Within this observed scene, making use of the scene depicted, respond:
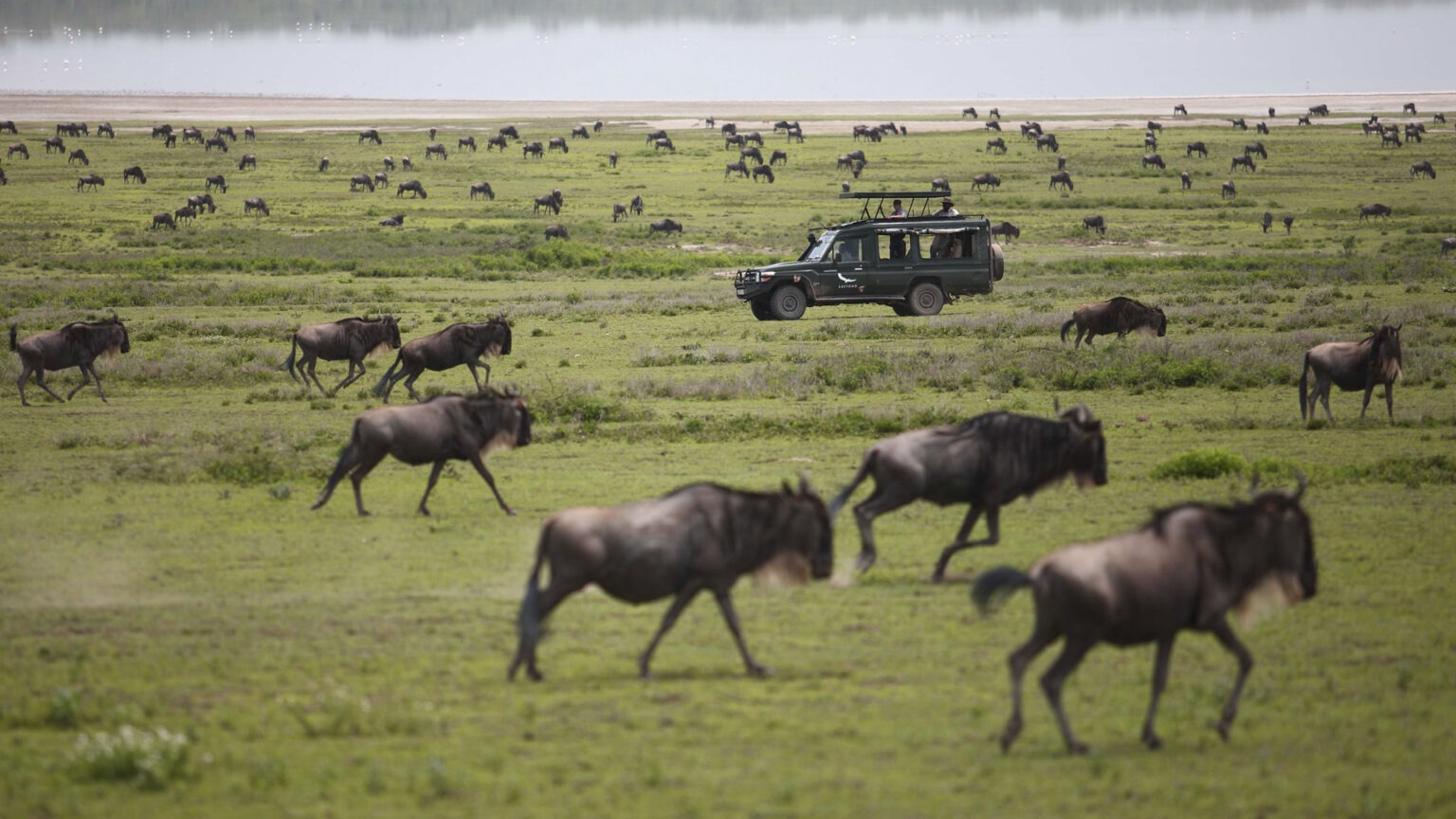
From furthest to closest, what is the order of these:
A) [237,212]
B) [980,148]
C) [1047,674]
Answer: [980,148], [237,212], [1047,674]

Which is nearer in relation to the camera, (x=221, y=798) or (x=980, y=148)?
(x=221, y=798)

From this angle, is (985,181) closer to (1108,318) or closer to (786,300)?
(786,300)

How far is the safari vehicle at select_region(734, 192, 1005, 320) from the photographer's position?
29906mm

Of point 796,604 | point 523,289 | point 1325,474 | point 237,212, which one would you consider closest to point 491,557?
point 796,604

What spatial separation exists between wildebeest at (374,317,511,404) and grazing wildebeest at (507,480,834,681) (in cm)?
1151

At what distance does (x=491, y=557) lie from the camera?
12.8 m

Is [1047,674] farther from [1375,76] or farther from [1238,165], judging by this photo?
[1375,76]

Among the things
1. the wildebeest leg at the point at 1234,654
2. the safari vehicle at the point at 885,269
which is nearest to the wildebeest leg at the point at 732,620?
the wildebeest leg at the point at 1234,654

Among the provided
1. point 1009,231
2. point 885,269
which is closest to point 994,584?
point 885,269

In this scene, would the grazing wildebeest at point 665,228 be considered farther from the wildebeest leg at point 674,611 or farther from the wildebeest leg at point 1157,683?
the wildebeest leg at point 1157,683

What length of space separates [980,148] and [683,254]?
3701cm

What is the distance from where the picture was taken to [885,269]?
30.0m

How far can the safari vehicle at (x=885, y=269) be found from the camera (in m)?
29.9

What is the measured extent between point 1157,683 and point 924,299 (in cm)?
2253
